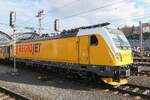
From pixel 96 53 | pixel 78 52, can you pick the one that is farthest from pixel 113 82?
pixel 78 52

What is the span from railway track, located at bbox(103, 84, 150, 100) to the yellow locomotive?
1.15 feet

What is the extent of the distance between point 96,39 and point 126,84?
9.35 ft

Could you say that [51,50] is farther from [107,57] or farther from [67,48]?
[107,57]

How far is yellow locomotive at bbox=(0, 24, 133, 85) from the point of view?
13688mm

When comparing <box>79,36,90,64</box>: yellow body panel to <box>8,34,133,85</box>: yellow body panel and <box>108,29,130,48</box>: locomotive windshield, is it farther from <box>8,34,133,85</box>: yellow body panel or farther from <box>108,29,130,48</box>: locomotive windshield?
<box>108,29,130,48</box>: locomotive windshield

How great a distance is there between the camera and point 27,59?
23797 mm

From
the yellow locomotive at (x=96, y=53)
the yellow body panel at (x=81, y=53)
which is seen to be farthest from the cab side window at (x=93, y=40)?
the yellow body panel at (x=81, y=53)

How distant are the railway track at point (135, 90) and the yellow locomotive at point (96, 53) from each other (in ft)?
1.15

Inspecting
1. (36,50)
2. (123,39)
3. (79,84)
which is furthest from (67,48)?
(36,50)

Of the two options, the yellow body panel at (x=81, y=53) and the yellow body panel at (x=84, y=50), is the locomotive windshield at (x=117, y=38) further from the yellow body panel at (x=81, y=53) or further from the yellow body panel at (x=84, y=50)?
the yellow body panel at (x=84, y=50)

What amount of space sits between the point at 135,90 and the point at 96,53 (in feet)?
8.60

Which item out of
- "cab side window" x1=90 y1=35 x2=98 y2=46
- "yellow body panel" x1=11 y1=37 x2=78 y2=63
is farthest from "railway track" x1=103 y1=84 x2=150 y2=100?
"yellow body panel" x1=11 y1=37 x2=78 y2=63

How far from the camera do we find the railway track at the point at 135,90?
11.8 meters

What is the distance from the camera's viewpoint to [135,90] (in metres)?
13.3
